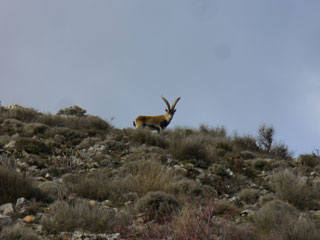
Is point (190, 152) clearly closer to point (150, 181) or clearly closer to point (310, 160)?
point (150, 181)

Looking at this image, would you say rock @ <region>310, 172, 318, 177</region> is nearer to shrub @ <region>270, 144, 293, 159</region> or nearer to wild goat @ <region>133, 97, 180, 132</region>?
shrub @ <region>270, 144, 293, 159</region>

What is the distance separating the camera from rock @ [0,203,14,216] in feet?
18.9

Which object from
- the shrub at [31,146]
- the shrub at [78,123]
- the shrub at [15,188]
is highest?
the shrub at [78,123]

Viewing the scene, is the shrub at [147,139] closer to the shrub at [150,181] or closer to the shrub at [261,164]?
the shrub at [261,164]

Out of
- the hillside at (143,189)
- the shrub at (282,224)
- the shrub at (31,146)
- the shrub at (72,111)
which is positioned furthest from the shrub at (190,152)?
the shrub at (72,111)

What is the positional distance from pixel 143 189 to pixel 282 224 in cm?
281

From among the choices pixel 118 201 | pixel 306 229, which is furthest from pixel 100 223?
pixel 306 229

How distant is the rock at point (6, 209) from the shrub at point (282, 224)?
146 inches

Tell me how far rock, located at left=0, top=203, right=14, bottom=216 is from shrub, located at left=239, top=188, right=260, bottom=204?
4473 mm

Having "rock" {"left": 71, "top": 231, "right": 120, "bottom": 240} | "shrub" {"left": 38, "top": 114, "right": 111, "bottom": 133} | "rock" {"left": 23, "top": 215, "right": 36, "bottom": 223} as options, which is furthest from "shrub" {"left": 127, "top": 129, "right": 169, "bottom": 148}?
"rock" {"left": 71, "top": 231, "right": 120, "bottom": 240}

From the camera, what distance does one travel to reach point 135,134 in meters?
12.5

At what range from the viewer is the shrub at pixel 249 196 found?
A: 7.78m

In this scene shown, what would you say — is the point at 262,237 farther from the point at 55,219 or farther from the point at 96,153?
the point at 96,153

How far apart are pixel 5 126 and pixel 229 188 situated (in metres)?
8.12
